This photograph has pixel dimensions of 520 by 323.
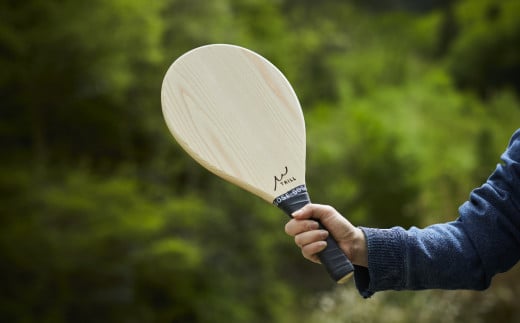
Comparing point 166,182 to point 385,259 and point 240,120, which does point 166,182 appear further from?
point 385,259

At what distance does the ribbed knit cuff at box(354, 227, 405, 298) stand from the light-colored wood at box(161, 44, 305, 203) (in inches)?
5.3

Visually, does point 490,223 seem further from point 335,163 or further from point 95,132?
point 335,163

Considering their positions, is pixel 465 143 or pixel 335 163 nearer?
pixel 335 163

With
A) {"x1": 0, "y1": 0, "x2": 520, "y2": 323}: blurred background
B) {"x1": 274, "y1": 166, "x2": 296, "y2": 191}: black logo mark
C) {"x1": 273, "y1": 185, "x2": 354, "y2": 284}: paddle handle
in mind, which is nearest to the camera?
{"x1": 273, "y1": 185, "x2": 354, "y2": 284}: paddle handle

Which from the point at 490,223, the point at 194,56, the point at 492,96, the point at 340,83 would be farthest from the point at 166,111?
the point at 492,96

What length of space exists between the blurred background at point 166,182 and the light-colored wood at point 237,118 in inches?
137

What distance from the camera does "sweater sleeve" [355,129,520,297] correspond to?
0.92 metres

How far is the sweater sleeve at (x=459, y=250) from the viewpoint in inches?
36.4

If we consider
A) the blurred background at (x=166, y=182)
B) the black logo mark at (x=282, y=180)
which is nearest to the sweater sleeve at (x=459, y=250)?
the black logo mark at (x=282, y=180)

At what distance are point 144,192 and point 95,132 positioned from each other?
3.35ft

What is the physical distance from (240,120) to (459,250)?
0.35m

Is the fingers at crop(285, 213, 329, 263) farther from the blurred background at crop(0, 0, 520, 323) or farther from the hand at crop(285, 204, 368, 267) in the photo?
the blurred background at crop(0, 0, 520, 323)

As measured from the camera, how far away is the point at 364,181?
8.40m

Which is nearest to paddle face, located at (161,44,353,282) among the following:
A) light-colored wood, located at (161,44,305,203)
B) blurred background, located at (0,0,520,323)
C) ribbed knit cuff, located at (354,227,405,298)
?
light-colored wood, located at (161,44,305,203)
